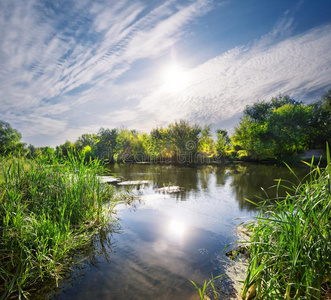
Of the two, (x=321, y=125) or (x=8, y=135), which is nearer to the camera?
(x=321, y=125)

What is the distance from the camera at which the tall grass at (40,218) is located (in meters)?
2.61

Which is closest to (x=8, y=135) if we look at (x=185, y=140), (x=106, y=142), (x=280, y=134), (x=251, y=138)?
(x=106, y=142)

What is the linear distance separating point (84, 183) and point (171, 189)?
18.2 ft

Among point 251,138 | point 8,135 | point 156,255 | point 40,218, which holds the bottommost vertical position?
point 156,255

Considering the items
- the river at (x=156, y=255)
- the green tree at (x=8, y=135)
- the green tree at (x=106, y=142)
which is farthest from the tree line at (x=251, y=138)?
the river at (x=156, y=255)

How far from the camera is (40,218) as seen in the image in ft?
10.7

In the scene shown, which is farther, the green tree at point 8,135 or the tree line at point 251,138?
the green tree at point 8,135

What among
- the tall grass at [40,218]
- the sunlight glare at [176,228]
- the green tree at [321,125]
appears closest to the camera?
the tall grass at [40,218]

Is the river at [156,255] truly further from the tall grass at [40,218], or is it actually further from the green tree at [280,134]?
the green tree at [280,134]

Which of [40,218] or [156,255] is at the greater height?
[40,218]

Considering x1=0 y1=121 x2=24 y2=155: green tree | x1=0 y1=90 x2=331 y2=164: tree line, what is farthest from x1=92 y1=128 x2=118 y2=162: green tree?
x1=0 y1=121 x2=24 y2=155: green tree

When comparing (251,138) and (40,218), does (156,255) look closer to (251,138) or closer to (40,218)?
(40,218)

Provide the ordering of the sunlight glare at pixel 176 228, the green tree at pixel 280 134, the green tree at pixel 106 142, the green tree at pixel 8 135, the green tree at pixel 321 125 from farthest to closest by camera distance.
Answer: the green tree at pixel 106 142 < the green tree at pixel 8 135 < the green tree at pixel 321 125 < the green tree at pixel 280 134 < the sunlight glare at pixel 176 228

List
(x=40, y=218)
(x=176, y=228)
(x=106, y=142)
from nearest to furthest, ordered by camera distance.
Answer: (x=40, y=218), (x=176, y=228), (x=106, y=142)
